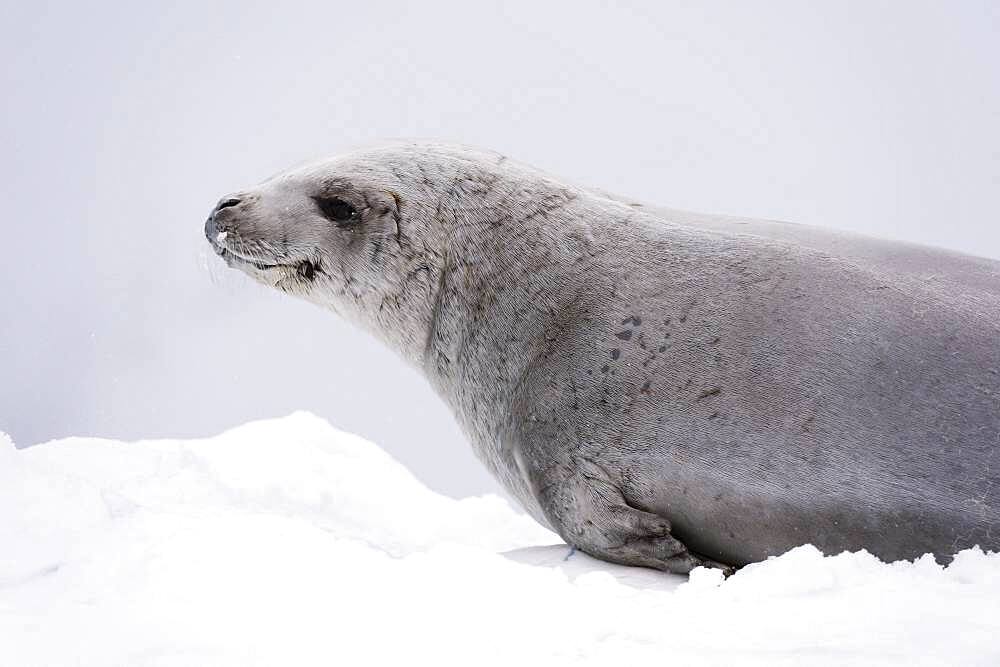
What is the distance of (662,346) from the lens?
8.51 feet

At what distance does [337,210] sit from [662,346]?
1.14 metres

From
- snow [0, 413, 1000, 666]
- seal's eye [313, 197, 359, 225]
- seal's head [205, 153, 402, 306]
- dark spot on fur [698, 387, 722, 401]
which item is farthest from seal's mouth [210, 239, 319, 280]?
dark spot on fur [698, 387, 722, 401]

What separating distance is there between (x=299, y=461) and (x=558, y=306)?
1.65 metres

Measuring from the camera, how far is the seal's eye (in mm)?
3156

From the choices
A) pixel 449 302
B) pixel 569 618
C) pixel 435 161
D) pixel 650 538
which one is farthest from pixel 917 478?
pixel 435 161

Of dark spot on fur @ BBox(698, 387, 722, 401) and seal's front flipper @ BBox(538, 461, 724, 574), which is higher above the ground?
dark spot on fur @ BBox(698, 387, 722, 401)

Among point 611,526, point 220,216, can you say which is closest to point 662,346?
point 611,526

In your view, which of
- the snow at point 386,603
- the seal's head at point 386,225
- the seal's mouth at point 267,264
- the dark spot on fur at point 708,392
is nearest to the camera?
the snow at point 386,603

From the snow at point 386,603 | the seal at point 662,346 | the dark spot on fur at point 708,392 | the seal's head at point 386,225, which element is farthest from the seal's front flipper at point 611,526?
the seal's head at point 386,225

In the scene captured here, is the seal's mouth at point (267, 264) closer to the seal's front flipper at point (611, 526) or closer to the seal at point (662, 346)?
the seal at point (662, 346)

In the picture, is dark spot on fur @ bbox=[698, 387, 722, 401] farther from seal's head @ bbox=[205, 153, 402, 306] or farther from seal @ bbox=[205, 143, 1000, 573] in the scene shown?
seal's head @ bbox=[205, 153, 402, 306]

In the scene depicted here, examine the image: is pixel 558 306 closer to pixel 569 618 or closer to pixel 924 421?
pixel 924 421

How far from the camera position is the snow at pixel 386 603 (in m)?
1.43

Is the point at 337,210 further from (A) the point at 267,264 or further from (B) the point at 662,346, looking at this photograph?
(B) the point at 662,346
